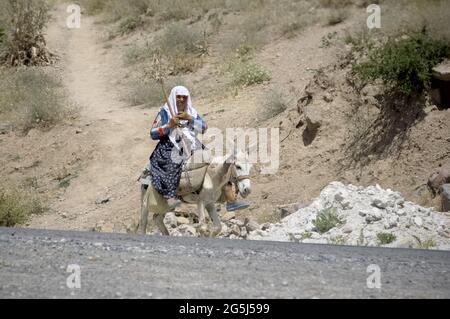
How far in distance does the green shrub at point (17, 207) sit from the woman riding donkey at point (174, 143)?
4.47 meters

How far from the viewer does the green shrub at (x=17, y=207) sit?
13758 millimetres

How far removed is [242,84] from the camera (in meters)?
18.7

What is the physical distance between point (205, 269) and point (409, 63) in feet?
25.1

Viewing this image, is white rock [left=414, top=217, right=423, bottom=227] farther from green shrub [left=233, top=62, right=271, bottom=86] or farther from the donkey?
green shrub [left=233, top=62, right=271, bottom=86]

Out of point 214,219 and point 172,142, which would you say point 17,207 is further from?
point 214,219

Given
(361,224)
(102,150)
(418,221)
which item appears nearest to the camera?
(418,221)

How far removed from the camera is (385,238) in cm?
938

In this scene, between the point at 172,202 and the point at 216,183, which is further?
the point at 172,202

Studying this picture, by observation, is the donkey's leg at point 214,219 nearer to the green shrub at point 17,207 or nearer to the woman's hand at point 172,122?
the woman's hand at point 172,122

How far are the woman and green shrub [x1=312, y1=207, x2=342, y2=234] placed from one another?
1.91m

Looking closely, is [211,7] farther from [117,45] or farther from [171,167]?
[171,167]

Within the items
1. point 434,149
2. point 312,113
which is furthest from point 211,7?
point 434,149
